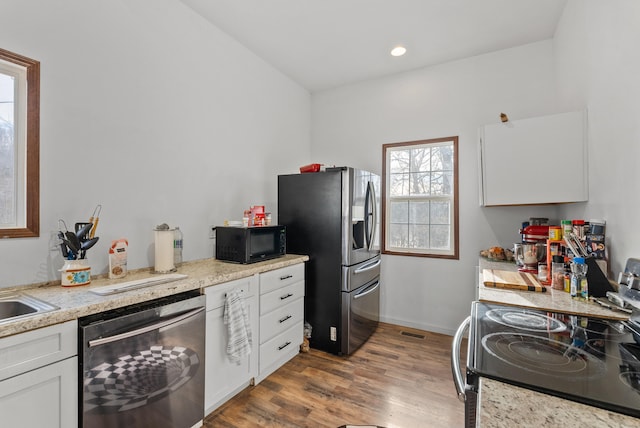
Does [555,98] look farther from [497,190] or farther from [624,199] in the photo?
[624,199]

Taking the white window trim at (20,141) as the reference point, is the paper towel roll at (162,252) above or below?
below

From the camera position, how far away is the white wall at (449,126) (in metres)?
2.93

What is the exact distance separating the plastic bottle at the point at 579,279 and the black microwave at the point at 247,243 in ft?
6.77

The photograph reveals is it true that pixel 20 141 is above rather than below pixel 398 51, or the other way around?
below

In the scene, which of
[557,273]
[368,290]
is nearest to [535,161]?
[557,273]

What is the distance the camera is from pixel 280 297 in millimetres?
2480

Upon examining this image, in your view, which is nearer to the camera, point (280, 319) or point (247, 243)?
point (247, 243)

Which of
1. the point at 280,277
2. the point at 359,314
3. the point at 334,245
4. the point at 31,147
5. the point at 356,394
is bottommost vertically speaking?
the point at 356,394

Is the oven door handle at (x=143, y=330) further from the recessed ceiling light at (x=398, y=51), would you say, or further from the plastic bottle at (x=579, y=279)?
the recessed ceiling light at (x=398, y=51)

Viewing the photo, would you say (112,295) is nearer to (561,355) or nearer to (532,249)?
(561,355)

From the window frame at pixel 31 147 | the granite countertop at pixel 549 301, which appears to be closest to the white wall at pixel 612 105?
the granite countertop at pixel 549 301

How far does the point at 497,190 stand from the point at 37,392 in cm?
303

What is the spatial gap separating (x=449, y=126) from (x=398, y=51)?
966 millimetres

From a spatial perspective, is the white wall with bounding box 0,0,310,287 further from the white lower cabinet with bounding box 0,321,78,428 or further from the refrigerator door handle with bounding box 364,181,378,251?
the refrigerator door handle with bounding box 364,181,378,251
